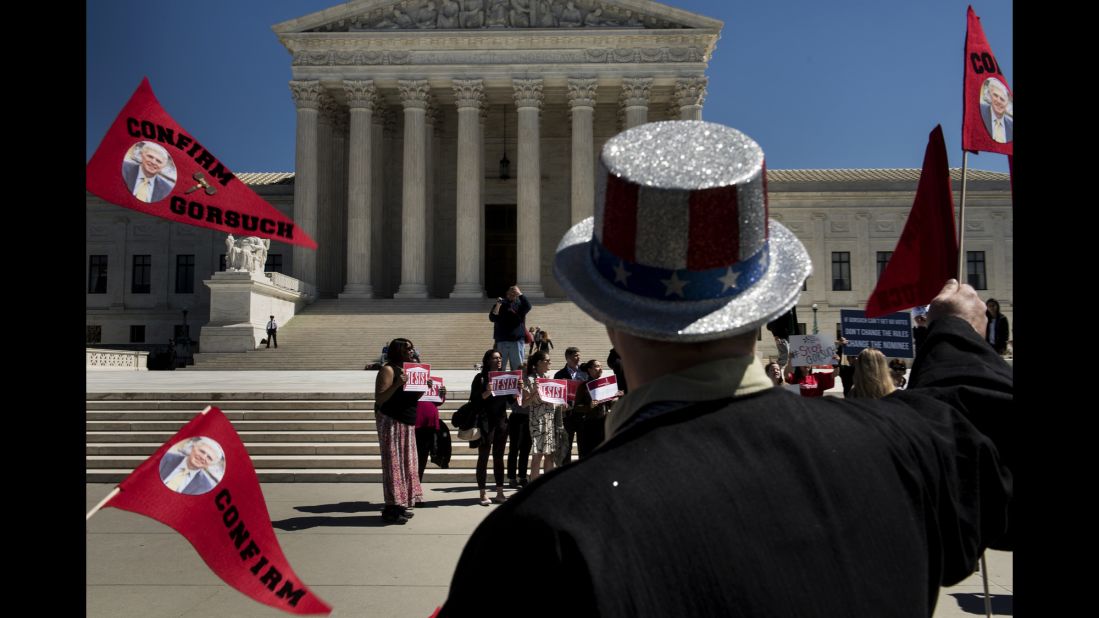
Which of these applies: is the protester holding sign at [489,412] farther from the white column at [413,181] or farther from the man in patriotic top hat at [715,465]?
the white column at [413,181]

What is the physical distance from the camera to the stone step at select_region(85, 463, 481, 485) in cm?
1135

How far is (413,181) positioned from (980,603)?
1417 inches

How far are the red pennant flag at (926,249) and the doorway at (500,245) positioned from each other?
42.3 meters

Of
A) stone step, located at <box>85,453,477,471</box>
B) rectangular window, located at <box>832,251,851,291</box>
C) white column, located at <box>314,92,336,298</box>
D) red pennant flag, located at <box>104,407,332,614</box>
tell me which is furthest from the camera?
rectangular window, located at <box>832,251,851,291</box>

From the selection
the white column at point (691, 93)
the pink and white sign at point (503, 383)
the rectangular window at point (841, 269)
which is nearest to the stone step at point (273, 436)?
the pink and white sign at point (503, 383)

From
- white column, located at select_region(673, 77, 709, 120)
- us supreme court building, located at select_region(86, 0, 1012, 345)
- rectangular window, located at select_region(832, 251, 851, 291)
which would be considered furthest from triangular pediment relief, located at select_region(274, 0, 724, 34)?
rectangular window, located at select_region(832, 251, 851, 291)

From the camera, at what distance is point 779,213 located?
153 feet

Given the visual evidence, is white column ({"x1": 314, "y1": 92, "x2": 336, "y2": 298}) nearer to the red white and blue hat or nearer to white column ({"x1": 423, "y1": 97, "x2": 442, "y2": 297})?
white column ({"x1": 423, "y1": 97, "x2": 442, "y2": 297})

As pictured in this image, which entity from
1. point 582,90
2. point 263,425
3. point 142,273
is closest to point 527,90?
point 582,90

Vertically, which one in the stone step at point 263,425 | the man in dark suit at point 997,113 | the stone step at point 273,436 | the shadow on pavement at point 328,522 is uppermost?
the man in dark suit at point 997,113

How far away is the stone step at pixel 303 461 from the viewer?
11766 mm

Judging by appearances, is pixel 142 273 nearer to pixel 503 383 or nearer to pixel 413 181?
pixel 413 181

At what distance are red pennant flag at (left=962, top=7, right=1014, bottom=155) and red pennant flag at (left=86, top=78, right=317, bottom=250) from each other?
3845 mm
